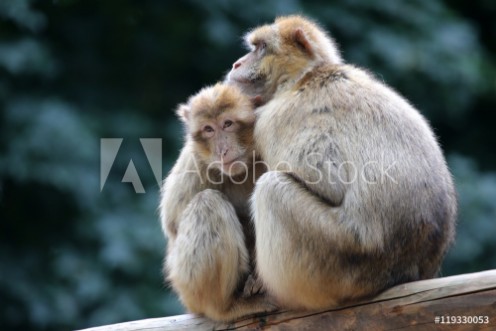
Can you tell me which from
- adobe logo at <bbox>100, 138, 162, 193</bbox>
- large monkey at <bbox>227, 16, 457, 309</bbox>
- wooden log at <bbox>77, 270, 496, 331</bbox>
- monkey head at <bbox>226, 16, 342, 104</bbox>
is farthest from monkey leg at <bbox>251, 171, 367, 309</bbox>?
adobe logo at <bbox>100, 138, 162, 193</bbox>

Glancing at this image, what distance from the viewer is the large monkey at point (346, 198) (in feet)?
18.6

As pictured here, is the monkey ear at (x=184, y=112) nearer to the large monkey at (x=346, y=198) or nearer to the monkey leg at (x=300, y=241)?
the large monkey at (x=346, y=198)

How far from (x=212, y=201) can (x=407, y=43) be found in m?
7.04

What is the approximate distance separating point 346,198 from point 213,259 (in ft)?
3.37

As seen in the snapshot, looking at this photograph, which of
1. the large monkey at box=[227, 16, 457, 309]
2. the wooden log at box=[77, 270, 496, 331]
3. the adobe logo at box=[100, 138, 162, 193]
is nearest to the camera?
the wooden log at box=[77, 270, 496, 331]

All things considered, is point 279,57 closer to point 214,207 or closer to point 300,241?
point 214,207

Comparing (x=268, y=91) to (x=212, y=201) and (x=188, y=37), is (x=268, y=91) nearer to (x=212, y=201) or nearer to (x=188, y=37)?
(x=212, y=201)

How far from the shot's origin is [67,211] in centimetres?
1195

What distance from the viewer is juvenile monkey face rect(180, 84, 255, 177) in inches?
252

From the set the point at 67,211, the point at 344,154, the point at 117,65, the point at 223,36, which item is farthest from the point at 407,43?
the point at 344,154

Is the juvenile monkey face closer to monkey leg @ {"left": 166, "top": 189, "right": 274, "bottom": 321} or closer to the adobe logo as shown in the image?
monkey leg @ {"left": 166, "top": 189, "right": 274, "bottom": 321}

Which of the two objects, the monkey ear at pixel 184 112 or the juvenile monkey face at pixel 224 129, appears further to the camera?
the monkey ear at pixel 184 112

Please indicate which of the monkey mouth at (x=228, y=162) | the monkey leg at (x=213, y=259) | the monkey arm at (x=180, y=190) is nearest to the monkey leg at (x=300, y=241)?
the monkey leg at (x=213, y=259)

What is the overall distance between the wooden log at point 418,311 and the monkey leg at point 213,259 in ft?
0.79
